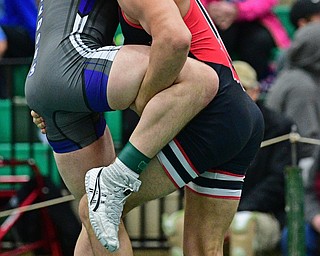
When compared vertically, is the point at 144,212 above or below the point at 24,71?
below

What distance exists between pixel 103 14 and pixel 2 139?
3.76 metres

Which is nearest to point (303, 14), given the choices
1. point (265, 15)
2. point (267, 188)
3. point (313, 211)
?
point (265, 15)

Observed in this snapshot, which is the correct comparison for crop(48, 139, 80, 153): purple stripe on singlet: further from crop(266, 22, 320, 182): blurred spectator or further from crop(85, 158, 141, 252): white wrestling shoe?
crop(266, 22, 320, 182): blurred spectator

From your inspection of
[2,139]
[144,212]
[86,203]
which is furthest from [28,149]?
[86,203]

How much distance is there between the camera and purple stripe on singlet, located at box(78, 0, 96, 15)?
4.48 meters

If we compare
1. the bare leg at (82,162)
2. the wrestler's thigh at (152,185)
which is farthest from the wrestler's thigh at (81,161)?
the wrestler's thigh at (152,185)

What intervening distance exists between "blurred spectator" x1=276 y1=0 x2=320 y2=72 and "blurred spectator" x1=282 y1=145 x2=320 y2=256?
6.71 feet

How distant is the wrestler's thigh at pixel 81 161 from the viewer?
181 inches

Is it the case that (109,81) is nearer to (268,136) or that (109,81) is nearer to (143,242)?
(268,136)

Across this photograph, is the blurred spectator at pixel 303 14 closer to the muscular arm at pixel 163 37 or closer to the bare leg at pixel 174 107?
the bare leg at pixel 174 107

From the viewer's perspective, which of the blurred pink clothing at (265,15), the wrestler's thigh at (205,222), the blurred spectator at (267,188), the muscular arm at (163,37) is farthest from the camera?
the blurred pink clothing at (265,15)

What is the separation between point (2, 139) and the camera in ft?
26.7

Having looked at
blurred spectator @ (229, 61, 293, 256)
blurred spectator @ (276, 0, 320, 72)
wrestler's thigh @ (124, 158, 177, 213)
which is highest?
wrestler's thigh @ (124, 158, 177, 213)

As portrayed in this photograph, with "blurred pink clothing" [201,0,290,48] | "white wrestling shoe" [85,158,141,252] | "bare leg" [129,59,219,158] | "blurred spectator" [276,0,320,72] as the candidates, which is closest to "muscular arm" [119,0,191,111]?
"bare leg" [129,59,219,158]
